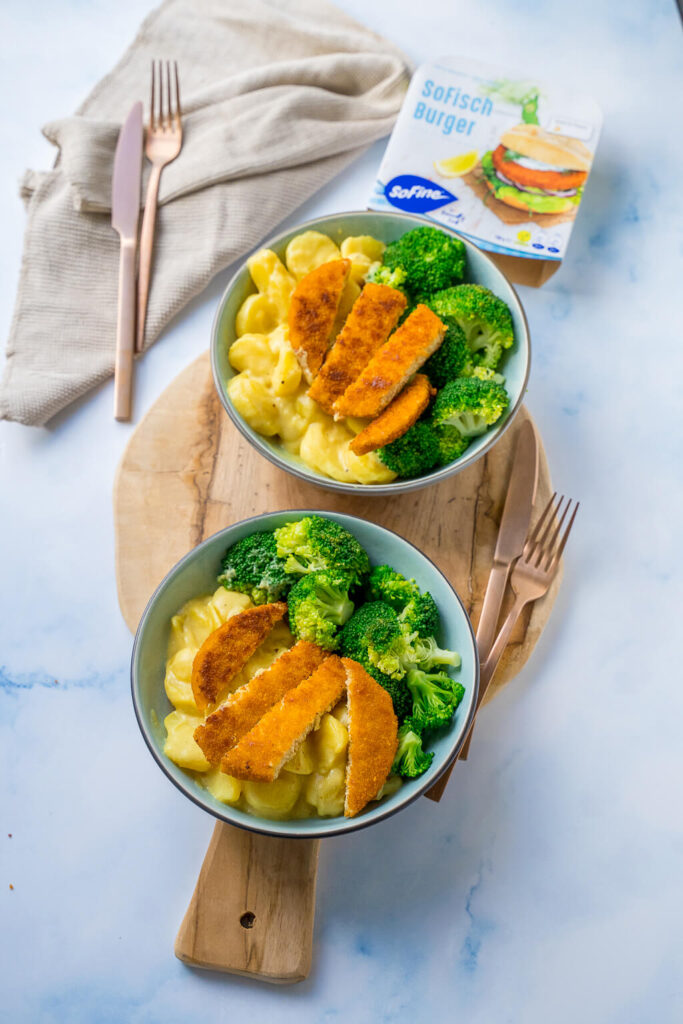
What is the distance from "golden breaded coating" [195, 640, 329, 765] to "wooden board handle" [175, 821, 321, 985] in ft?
1.86

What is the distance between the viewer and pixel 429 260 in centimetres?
309

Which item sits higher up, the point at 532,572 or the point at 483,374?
the point at 483,374

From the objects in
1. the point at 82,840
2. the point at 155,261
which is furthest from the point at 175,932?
the point at 155,261

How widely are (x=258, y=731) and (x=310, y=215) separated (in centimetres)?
249

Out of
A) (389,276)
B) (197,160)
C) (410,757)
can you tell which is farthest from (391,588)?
(197,160)

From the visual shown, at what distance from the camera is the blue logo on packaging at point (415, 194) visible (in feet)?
12.0

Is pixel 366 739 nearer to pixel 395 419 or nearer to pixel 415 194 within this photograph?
pixel 395 419

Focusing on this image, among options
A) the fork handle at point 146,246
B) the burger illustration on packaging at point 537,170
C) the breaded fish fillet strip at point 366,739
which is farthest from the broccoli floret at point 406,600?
the burger illustration on packaging at point 537,170

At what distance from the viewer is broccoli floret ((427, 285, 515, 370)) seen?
3.01m

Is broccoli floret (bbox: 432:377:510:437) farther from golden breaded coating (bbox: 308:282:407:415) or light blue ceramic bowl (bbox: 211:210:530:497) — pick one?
golden breaded coating (bbox: 308:282:407:415)

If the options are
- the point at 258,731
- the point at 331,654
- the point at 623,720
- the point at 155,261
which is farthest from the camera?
the point at 155,261

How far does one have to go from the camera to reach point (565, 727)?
326 centimetres

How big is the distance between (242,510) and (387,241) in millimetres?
1226

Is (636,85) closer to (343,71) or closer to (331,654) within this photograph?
(343,71)
